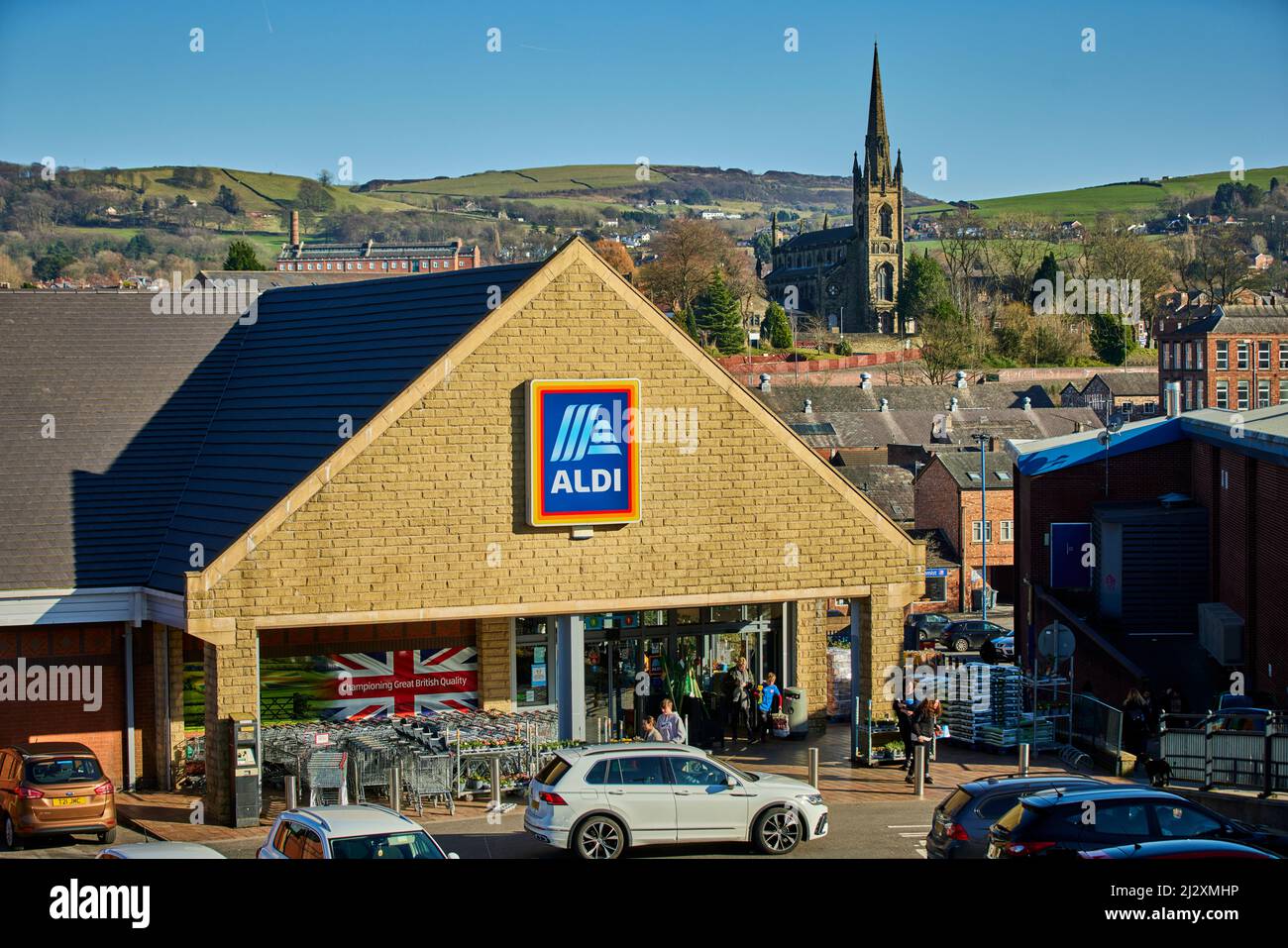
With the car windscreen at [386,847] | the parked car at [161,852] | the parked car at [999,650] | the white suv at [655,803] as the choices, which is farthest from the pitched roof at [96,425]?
the parked car at [999,650]

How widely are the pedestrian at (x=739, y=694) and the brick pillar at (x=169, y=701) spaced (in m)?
9.91

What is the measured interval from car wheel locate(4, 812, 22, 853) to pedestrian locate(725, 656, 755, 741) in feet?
41.9

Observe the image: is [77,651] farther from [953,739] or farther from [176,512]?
[953,739]

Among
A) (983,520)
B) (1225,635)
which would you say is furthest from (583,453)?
(983,520)

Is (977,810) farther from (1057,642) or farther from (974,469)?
(974,469)

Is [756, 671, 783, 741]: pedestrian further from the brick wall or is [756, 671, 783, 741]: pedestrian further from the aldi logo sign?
the aldi logo sign

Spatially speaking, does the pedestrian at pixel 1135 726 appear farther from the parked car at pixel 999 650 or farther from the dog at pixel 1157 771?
the parked car at pixel 999 650

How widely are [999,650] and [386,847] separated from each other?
43334mm

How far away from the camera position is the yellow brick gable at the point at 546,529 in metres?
23.5

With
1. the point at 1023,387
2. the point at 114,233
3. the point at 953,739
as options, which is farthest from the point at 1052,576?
the point at 114,233

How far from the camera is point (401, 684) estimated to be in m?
26.7

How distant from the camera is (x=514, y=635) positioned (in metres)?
27.2

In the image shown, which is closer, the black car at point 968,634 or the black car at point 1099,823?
the black car at point 1099,823

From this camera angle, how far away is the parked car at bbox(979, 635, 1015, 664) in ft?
165
